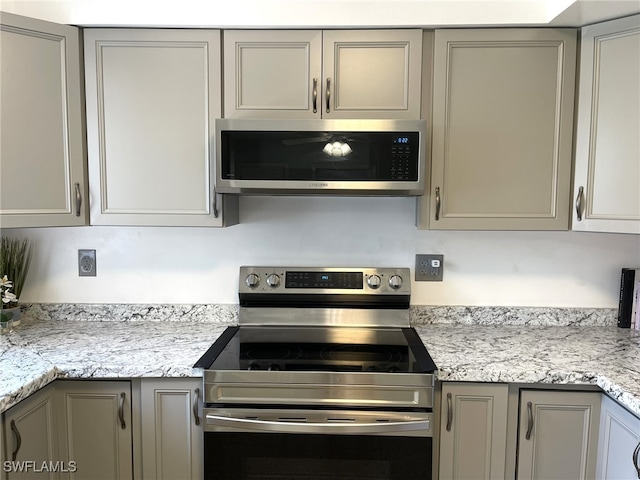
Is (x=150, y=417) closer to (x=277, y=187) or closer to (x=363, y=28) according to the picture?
(x=277, y=187)

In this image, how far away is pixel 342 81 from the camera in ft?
5.69

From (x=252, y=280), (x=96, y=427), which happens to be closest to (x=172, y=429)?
(x=96, y=427)

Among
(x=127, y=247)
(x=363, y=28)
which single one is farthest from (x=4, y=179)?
(x=363, y=28)

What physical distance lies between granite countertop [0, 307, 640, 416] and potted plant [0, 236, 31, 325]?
85 millimetres

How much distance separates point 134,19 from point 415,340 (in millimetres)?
1574

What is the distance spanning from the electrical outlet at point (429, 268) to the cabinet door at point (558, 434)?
0.65 meters

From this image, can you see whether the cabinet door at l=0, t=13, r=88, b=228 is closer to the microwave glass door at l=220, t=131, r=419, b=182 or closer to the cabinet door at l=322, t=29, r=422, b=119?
the microwave glass door at l=220, t=131, r=419, b=182

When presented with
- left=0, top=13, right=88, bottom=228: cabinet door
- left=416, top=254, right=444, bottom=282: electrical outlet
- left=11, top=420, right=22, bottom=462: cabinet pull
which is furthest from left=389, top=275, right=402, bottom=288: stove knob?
left=11, top=420, right=22, bottom=462: cabinet pull

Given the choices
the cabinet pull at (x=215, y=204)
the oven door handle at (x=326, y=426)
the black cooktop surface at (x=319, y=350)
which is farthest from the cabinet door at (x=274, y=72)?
the oven door handle at (x=326, y=426)

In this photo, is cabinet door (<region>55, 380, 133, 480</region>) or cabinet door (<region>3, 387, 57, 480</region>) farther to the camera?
cabinet door (<region>55, 380, 133, 480</region>)

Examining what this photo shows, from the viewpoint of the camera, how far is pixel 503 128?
68.4 inches

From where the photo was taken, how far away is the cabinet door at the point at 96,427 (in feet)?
5.07

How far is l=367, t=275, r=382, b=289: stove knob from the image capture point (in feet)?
6.56

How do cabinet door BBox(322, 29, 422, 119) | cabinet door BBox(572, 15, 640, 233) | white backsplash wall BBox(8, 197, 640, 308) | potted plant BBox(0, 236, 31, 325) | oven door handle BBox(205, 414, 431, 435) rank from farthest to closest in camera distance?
white backsplash wall BBox(8, 197, 640, 308), potted plant BBox(0, 236, 31, 325), cabinet door BBox(322, 29, 422, 119), cabinet door BBox(572, 15, 640, 233), oven door handle BBox(205, 414, 431, 435)
